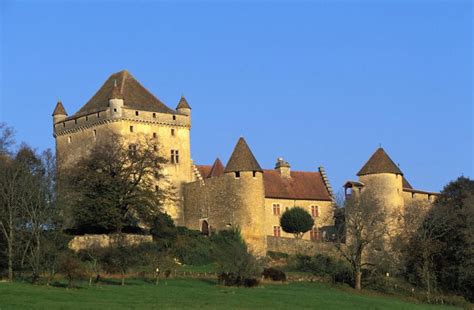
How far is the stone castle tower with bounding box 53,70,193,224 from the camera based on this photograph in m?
75.5

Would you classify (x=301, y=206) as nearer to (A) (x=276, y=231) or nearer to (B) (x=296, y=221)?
(B) (x=296, y=221)

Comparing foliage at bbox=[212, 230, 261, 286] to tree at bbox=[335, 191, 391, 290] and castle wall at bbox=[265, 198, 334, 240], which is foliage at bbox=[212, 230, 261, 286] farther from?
castle wall at bbox=[265, 198, 334, 240]

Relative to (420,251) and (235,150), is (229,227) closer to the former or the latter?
(235,150)

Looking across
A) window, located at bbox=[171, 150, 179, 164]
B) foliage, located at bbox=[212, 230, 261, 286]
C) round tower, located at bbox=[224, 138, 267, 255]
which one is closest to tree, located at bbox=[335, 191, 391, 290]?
round tower, located at bbox=[224, 138, 267, 255]

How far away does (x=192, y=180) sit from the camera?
78.0m

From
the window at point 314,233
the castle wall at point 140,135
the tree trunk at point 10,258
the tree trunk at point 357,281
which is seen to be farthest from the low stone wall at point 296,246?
the tree trunk at point 10,258

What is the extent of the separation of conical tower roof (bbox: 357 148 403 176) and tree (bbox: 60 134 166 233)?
14.0 meters

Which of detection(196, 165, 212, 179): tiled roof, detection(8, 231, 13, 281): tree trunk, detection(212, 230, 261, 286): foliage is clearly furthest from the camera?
detection(196, 165, 212, 179): tiled roof

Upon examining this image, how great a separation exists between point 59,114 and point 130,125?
7.57 metres

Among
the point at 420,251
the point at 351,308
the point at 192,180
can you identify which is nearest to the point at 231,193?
the point at 192,180

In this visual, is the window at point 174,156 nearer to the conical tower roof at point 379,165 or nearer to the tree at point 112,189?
the tree at point 112,189

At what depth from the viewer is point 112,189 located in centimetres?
6688

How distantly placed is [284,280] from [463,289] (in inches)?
433

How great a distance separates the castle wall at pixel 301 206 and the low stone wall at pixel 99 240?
12575mm
